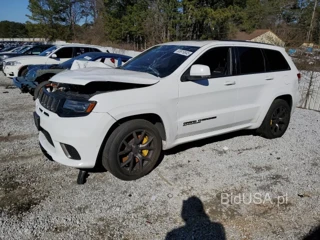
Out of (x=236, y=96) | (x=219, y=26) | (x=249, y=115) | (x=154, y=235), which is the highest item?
(x=219, y=26)

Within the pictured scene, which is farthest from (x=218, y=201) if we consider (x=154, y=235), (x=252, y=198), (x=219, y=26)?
(x=219, y=26)

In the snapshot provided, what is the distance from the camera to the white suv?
3049 millimetres

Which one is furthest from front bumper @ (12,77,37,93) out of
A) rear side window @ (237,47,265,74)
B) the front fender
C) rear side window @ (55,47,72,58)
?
rear side window @ (237,47,265,74)

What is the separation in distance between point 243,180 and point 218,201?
2.27 ft

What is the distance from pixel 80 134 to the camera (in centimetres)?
298

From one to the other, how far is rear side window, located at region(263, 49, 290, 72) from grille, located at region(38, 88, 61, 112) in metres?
3.55

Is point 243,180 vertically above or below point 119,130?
below

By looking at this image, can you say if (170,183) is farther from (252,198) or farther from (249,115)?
(249,115)

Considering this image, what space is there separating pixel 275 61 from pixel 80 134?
3.73m

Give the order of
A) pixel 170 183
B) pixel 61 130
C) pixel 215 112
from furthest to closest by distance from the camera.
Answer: pixel 215 112 < pixel 170 183 < pixel 61 130

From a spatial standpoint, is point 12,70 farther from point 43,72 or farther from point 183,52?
point 183,52

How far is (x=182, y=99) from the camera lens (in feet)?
11.9

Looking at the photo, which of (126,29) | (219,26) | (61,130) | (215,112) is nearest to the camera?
(61,130)

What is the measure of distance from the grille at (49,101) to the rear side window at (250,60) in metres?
2.83
